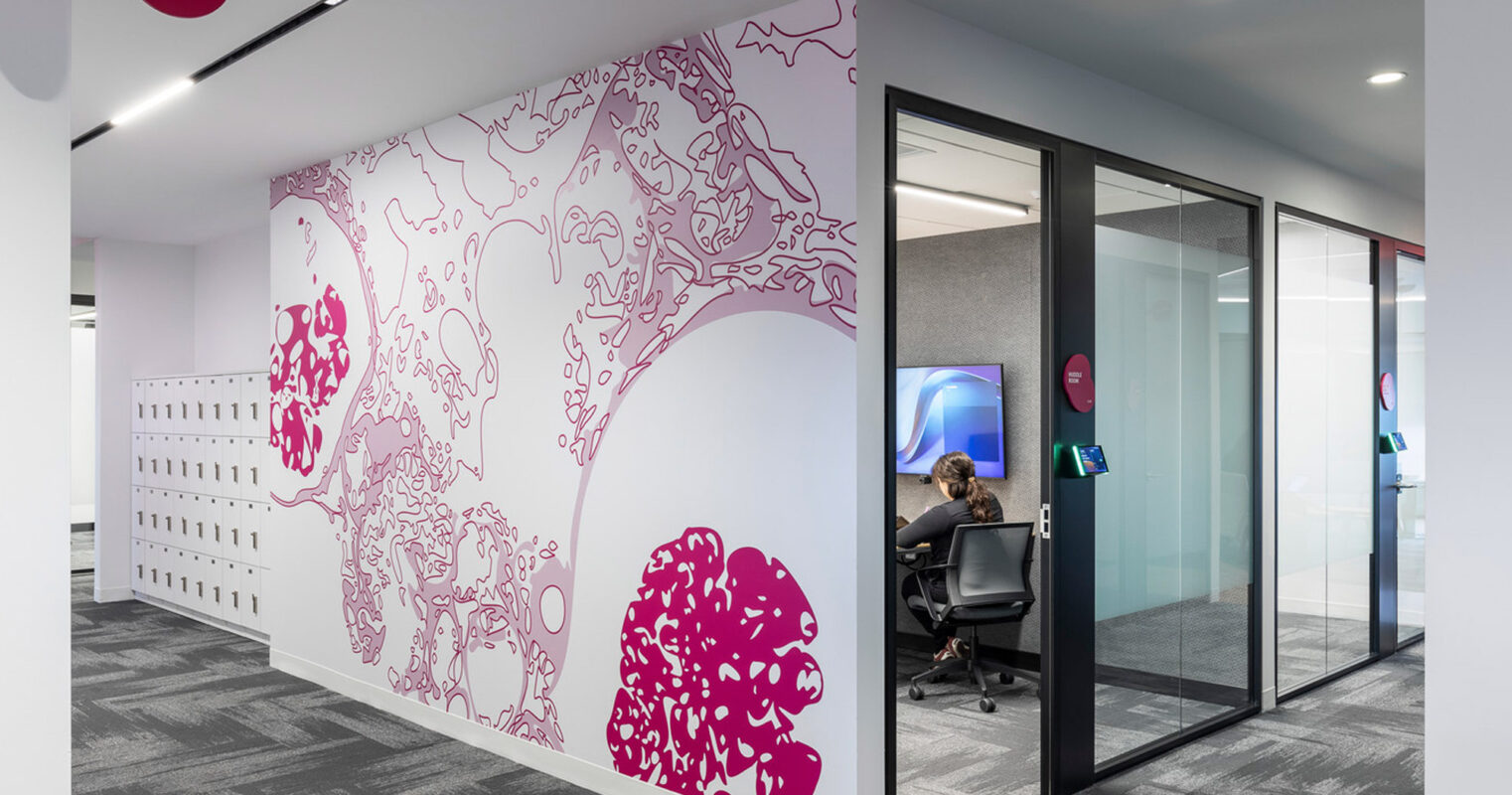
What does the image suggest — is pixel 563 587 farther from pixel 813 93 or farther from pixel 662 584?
pixel 813 93

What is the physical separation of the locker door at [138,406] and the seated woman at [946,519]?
19.6ft

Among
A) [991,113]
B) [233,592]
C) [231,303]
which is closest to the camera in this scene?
[991,113]

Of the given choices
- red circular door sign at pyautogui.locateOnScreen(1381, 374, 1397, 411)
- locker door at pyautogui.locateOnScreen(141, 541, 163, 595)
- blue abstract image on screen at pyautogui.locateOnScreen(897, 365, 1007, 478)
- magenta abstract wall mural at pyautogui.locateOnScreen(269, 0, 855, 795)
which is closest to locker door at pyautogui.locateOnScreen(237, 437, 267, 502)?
magenta abstract wall mural at pyautogui.locateOnScreen(269, 0, 855, 795)

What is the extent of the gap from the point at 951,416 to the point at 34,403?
495 cm

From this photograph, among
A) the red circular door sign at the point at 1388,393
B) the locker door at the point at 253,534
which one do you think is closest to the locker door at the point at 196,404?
the locker door at the point at 253,534

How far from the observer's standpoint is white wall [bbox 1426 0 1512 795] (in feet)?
6.35

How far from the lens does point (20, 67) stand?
1.84 m

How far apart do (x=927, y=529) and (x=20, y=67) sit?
4.24 m

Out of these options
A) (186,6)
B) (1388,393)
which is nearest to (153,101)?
(186,6)

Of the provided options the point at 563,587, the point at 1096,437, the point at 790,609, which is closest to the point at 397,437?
the point at 563,587

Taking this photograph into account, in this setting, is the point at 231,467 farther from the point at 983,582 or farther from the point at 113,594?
the point at 983,582

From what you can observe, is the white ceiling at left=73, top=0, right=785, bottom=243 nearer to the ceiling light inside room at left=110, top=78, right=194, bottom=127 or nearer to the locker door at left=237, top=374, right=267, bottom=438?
the ceiling light inside room at left=110, top=78, right=194, bottom=127

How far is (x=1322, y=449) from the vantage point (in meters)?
5.55

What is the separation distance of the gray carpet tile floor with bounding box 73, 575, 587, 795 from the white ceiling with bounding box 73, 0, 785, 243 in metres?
2.67
